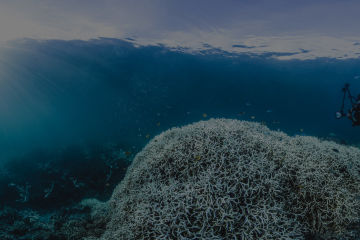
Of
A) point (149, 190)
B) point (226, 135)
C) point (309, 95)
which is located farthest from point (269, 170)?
point (309, 95)

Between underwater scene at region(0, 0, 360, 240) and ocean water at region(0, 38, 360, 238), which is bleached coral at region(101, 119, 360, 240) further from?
ocean water at region(0, 38, 360, 238)

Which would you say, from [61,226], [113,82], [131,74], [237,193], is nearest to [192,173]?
[237,193]

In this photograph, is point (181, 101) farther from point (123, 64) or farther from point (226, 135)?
point (226, 135)

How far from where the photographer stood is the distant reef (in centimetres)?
291

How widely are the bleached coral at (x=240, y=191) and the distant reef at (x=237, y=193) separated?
0.6 inches

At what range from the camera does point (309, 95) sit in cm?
5666

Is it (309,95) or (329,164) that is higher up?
(329,164)

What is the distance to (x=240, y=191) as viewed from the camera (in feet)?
10.6

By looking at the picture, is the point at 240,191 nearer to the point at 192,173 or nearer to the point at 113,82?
the point at 192,173

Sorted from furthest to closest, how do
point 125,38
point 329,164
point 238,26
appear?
point 125,38
point 238,26
point 329,164

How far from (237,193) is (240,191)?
0.22 ft

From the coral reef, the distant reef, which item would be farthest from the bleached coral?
the coral reef

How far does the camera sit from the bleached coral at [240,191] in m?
2.90

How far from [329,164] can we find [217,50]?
67.6ft
